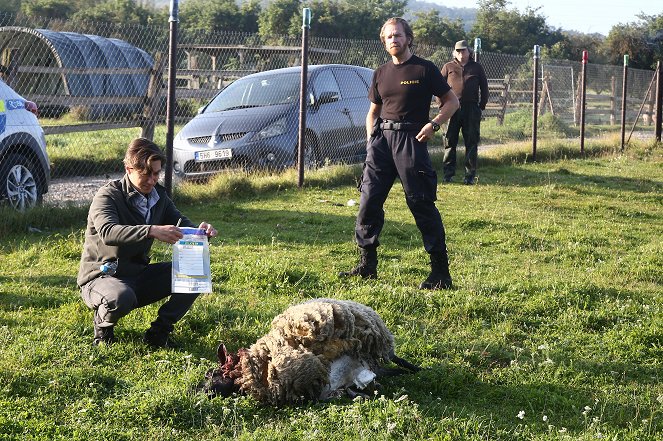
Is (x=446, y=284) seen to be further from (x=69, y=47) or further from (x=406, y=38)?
(x=69, y=47)

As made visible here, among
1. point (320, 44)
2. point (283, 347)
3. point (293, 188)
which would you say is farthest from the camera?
point (320, 44)

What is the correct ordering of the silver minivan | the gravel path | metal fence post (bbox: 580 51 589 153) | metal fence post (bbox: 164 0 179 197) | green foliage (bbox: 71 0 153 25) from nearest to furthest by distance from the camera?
metal fence post (bbox: 164 0 179 197) < the gravel path < the silver minivan < metal fence post (bbox: 580 51 589 153) < green foliage (bbox: 71 0 153 25)

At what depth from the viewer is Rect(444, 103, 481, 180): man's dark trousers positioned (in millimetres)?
13352

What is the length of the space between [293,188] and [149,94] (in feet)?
7.82

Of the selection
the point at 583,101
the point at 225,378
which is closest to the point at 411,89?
the point at 225,378

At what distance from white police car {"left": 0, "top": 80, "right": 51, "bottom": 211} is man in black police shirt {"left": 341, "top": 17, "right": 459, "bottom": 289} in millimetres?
3968

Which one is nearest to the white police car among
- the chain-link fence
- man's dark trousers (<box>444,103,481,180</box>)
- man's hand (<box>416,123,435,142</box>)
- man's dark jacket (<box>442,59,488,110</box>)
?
the chain-link fence

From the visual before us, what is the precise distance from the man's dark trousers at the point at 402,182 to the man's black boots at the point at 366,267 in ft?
0.22

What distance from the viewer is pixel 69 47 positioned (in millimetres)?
21875

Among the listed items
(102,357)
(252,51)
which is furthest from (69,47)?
(102,357)

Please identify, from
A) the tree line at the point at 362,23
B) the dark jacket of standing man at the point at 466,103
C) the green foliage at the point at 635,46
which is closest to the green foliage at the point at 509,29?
the tree line at the point at 362,23

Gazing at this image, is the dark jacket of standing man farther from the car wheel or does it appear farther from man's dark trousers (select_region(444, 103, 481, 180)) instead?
the car wheel

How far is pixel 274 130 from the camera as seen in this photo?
1234 cm

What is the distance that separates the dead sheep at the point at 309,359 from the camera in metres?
4.60
